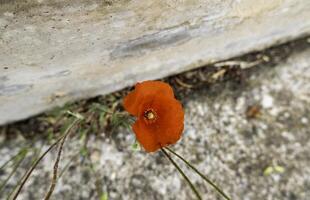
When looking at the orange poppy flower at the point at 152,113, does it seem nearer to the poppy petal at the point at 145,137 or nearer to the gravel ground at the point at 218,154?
the poppy petal at the point at 145,137

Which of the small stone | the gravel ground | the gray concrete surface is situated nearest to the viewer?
the gray concrete surface

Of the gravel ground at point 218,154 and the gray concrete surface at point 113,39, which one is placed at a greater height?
the gray concrete surface at point 113,39

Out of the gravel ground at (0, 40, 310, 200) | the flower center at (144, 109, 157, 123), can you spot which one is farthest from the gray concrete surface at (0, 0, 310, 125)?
the flower center at (144, 109, 157, 123)

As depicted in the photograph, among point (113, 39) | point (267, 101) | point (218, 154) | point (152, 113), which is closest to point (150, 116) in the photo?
point (152, 113)

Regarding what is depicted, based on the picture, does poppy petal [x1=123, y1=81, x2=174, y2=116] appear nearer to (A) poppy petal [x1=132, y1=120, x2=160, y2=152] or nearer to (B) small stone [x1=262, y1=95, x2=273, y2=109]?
(A) poppy petal [x1=132, y1=120, x2=160, y2=152]

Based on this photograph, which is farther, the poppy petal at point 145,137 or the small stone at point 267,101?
the small stone at point 267,101

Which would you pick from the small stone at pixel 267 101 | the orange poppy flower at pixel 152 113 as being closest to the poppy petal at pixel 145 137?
the orange poppy flower at pixel 152 113

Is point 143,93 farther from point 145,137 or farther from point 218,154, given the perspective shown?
point 218,154
